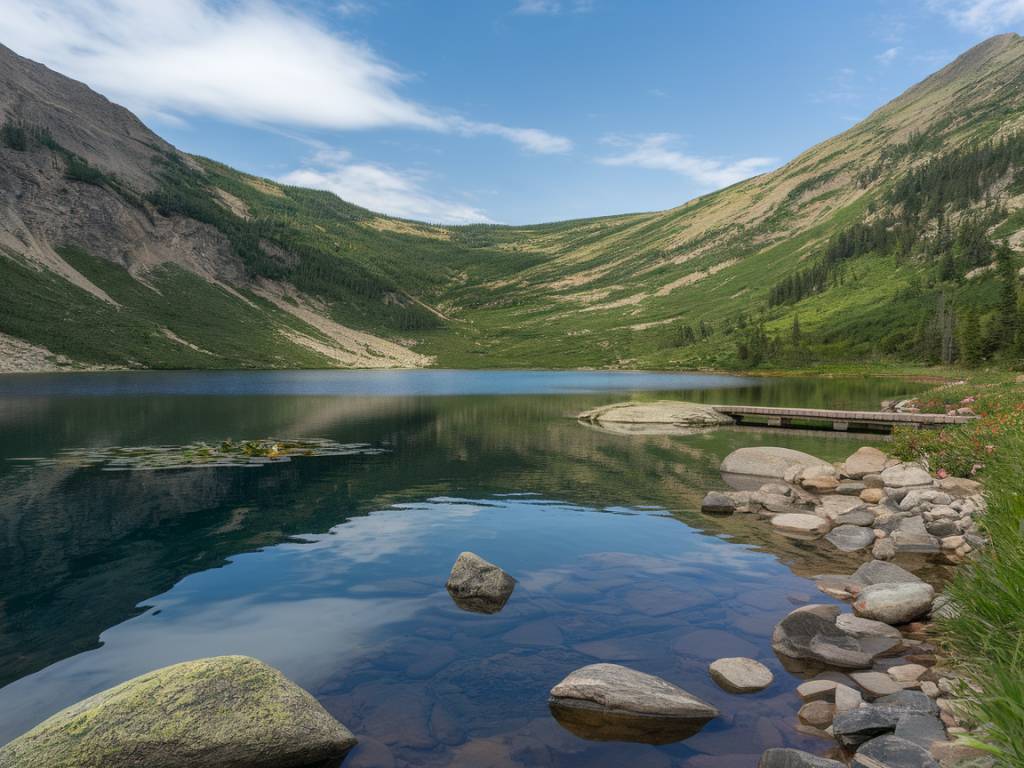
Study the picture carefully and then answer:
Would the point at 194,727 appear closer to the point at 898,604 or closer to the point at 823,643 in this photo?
the point at 823,643

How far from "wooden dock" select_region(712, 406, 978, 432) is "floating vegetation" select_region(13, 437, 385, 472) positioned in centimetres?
4012

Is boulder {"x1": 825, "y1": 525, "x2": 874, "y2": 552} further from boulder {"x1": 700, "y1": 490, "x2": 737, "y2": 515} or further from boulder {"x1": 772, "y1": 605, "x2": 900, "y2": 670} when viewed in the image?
boulder {"x1": 772, "y1": 605, "x2": 900, "y2": 670}

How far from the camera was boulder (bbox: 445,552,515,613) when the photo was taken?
17.0m

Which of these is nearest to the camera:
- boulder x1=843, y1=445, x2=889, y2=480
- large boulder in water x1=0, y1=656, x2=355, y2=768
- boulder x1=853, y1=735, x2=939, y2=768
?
boulder x1=853, y1=735, x2=939, y2=768

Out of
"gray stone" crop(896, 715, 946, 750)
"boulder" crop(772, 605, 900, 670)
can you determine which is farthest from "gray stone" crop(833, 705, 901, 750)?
"boulder" crop(772, 605, 900, 670)

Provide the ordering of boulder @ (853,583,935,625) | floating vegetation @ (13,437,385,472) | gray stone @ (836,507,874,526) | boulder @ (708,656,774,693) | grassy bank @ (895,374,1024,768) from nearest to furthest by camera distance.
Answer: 1. grassy bank @ (895,374,1024,768)
2. boulder @ (708,656,774,693)
3. boulder @ (853,583,935,625)
4. gray stone @ (836,507,874,526)
5. floating vegetation @ (13,437,385,472)

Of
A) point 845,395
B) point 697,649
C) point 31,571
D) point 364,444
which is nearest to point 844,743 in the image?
point 697,649

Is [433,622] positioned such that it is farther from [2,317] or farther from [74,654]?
[2,317]

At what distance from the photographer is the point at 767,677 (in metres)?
12.7

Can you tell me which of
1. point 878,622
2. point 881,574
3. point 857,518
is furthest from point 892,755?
point 857,518

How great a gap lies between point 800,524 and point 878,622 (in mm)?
10664

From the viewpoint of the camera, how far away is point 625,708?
37.5 ft

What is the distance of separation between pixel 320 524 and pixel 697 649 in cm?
1686

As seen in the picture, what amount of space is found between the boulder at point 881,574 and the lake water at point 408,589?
64.8 inches
